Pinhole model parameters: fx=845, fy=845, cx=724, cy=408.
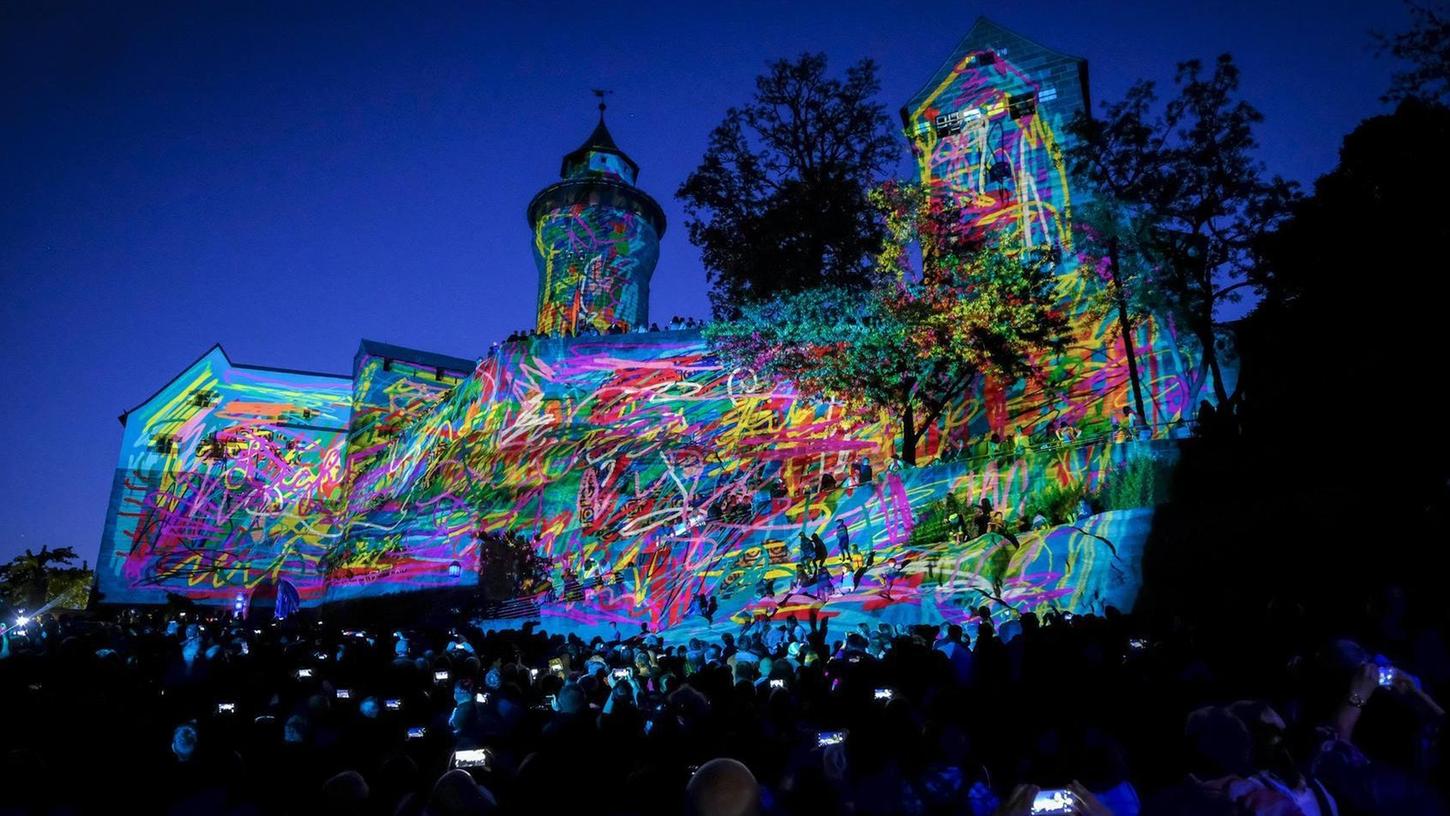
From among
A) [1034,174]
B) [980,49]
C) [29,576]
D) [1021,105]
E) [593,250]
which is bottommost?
[29,576]

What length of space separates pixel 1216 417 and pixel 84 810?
21704 millimetres

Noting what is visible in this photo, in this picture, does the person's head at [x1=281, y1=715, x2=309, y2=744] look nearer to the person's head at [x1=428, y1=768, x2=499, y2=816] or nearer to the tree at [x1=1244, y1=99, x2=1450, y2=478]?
the person's head at [x1=428, y1=768, x2=499, y2=816]

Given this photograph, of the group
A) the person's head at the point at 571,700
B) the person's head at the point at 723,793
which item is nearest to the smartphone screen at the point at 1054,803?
the person's head at the point at 723,793

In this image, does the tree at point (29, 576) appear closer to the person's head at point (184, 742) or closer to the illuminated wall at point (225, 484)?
the illuminated wall at point (225, 484)

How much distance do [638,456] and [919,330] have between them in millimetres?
11612

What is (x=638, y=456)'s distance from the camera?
103 ft

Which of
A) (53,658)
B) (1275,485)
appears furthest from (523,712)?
(1275,485)

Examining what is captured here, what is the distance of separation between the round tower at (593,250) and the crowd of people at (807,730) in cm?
3635

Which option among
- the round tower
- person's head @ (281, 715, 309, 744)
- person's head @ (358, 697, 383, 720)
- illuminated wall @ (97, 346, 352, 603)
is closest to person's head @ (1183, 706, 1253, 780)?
person's head @ (281, 715, 309, 744)

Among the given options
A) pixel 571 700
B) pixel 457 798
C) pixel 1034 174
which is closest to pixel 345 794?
pixel 457 798

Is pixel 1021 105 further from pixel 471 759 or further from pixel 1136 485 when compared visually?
pixel 471 759

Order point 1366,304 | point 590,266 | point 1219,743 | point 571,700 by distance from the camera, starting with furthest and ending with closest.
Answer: point 590,266
point 1366,304
point 571,700
point 1219,743

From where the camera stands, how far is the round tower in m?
45.6

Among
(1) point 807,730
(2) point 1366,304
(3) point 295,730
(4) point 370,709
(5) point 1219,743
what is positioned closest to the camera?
(5) point 1219,743
